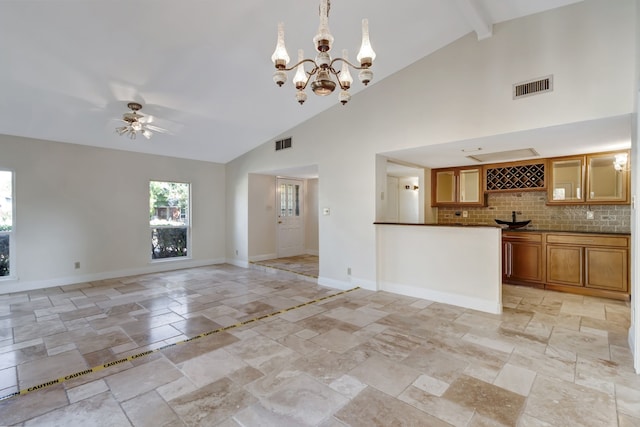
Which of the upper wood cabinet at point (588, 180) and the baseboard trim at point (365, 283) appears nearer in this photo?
the upper wood cabinet at point (588, 180)

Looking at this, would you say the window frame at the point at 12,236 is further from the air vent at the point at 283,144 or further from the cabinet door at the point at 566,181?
the cabinet door at the point at 566,181

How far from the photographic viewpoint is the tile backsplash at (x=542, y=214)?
488 cm

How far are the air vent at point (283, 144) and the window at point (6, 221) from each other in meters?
4.42

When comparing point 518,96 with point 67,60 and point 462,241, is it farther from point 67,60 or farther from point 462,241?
point 67,60

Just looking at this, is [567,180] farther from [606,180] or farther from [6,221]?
[6,221]

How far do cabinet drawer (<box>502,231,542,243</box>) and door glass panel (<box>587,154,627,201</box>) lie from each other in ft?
3.09

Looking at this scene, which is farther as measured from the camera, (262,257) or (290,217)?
(290,217)

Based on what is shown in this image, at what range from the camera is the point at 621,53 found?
2.97 metres

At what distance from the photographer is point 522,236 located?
Result: 5.18 metres

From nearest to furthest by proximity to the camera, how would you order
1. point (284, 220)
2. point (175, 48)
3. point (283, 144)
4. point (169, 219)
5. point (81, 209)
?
point (175, 48), point (81, 209), point (283, 144), point (169, 219), point (284, 220)

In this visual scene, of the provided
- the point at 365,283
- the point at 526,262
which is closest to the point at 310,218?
the point at 365,283

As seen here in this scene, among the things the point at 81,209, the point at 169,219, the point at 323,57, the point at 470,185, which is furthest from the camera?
the point at 169,219

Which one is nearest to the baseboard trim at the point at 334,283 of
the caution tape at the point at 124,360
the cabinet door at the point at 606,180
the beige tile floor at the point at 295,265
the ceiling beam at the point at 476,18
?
the beige tile floor at the point at 295,265

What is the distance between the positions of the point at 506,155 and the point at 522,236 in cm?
139
